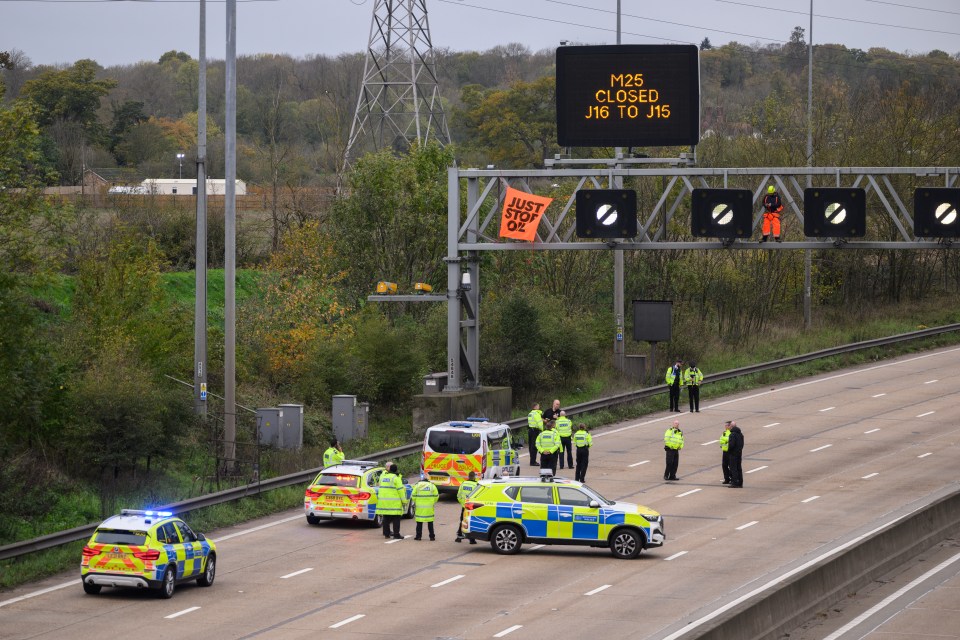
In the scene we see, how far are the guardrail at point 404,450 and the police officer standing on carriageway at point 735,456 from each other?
8.12m

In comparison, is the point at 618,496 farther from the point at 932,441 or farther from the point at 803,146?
the point at 803,146

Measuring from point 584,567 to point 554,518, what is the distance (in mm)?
1343

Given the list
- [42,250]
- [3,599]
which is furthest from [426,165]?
[3,599]

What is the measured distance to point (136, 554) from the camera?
19938 mm

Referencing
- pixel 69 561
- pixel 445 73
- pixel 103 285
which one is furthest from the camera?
pixel 445 73

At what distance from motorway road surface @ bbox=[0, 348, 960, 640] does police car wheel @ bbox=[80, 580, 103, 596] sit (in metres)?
0.17

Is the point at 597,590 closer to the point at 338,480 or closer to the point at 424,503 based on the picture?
the point at 424,503

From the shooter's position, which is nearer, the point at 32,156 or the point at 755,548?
→ the point at 755,548

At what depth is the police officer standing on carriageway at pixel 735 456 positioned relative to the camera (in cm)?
3089

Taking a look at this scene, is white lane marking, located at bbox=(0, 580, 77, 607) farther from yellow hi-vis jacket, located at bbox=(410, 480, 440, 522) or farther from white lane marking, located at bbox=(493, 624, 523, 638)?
white lane marking, located at bbox=(493, 624, 523, 638)

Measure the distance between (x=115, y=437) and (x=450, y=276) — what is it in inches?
448

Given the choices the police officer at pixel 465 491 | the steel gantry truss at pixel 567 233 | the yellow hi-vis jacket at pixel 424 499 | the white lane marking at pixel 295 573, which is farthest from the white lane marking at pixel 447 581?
the steel gantry truss at pixel 567 233

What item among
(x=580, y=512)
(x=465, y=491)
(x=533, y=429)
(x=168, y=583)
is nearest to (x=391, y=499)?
(x=465, y=491)

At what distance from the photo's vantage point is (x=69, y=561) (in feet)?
75.9
